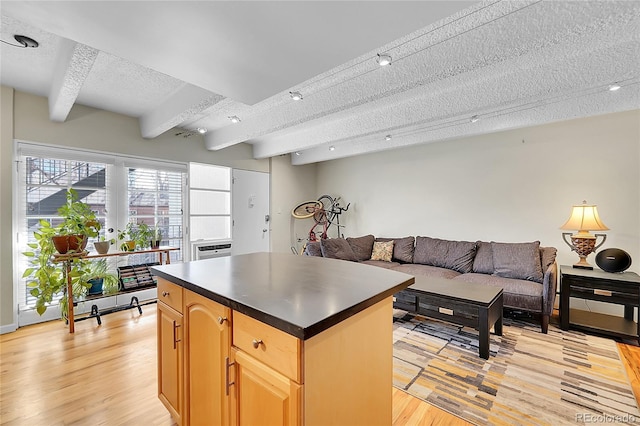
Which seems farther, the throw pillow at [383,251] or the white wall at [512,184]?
the throw pillow at [383,251]

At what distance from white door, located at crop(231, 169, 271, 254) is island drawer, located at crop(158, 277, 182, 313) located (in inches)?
135

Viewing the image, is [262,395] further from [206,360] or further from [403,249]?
[403,249]

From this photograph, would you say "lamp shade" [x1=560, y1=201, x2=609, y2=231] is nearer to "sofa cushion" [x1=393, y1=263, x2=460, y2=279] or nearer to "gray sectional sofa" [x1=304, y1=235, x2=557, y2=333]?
"gray sectional sofa" [x1=304, y1=235, x2=557, y2=333]

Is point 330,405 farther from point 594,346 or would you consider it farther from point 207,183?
point 207,183

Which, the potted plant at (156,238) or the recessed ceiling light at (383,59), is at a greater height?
the recessed ceiling light at (383,59)

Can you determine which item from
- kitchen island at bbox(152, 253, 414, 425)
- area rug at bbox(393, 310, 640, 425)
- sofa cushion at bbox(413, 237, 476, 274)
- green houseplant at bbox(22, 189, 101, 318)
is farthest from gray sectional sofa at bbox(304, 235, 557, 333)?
green houseplant at bbox(22, 189, 101, 318)

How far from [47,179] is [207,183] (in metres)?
2.03

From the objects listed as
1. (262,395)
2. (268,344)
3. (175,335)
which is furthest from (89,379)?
(268,344)

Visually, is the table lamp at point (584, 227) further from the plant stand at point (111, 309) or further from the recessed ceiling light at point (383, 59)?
the plant stand at point (111, 309)

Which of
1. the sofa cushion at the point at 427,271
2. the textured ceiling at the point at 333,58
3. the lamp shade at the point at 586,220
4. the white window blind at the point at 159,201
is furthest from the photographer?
the white window blind at the point at 159,201

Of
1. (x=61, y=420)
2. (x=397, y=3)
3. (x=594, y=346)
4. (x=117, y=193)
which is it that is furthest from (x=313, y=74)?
(x=594, y=346)

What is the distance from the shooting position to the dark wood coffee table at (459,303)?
97.1 inches

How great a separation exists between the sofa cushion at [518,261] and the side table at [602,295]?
0.27 meters

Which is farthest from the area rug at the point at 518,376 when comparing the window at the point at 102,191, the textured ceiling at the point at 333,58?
the window at the point at 102,191
